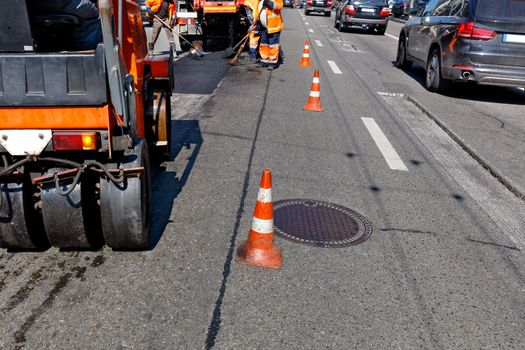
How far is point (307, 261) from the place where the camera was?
3740 millimetres

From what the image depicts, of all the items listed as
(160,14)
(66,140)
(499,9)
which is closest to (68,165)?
(66,140)

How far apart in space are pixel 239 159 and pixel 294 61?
903 cm

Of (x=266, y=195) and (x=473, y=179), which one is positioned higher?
(x=266, y=195)

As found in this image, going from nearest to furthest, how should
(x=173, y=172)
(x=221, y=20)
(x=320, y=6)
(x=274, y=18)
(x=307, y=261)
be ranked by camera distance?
(x=307, y=261) < (x=173, y=172) < (x=274, y=18) < (x=221, y=20) < (x=320, y=6)

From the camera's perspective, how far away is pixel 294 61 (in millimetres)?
14320

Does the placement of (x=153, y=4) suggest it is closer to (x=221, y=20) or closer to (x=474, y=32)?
A: (x=221, y=20)

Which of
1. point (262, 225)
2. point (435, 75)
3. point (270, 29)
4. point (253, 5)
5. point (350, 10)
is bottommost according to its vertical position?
point (262, 225)

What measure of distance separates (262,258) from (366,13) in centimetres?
2258

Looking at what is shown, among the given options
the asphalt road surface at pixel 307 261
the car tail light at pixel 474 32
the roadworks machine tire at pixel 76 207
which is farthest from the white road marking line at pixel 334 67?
the roadworks machine tire at pixel 76 207

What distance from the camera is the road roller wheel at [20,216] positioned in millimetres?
3348

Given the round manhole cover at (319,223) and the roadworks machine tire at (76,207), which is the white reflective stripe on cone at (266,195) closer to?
the round manhole cover at (319,223)

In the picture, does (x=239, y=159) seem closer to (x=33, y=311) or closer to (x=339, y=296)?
(x=339, y=296)

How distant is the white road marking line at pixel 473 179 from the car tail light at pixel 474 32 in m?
1.94

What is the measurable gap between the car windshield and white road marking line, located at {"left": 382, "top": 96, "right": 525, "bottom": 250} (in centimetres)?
243
